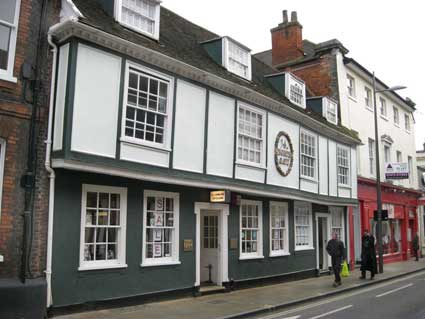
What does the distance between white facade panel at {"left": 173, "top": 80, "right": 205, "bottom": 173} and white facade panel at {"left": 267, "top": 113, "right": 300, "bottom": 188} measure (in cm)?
352

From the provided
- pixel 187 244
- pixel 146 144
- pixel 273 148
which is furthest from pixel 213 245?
pixel 146 144

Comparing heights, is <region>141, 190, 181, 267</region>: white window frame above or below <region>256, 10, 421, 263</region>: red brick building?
below

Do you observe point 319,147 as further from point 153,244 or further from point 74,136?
point 74,136

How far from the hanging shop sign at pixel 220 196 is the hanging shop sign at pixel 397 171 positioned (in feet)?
46.9

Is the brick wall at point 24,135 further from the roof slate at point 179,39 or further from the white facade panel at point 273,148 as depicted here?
the white facade panel at point 273,148

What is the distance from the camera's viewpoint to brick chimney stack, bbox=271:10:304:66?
25.7m

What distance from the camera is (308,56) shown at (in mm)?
25016

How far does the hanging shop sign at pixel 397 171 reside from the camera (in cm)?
2408

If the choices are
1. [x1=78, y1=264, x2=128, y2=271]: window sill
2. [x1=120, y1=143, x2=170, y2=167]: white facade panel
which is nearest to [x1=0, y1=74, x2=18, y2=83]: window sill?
[x1=120, y1=143, x2=170, y2=167]: white facade panel

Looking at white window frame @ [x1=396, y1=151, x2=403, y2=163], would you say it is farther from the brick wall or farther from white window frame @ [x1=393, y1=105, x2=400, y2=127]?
the brick wall

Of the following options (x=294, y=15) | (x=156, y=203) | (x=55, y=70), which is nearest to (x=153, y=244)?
(x=156, y=203)

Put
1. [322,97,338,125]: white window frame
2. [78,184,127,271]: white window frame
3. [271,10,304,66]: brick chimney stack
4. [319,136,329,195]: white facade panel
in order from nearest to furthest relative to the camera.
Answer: [78,184,127,271]: white window frame < [319,136,329,195]: white facade panel < [322,97,338,125]: white window frame < [271,10,304,66]: brick chimney stack

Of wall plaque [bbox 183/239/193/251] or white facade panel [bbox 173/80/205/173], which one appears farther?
wall plaque [bbox 183/239/193/251]

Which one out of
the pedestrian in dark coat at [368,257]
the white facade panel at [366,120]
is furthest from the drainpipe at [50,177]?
the white facade panel at [366,120]
